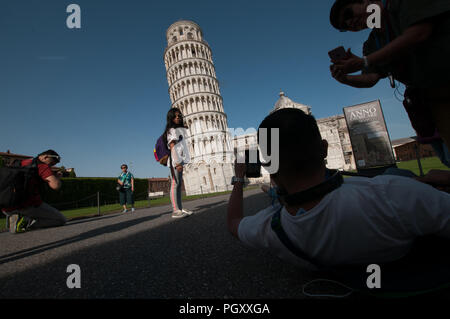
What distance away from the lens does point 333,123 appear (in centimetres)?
3706

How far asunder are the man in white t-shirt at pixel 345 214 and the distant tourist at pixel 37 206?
3798 millimetres

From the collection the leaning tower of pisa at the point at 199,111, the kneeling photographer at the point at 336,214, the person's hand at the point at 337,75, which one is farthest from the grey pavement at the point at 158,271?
the leaning tower of pisa at the point at 199,111

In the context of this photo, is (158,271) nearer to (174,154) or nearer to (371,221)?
(371,221)

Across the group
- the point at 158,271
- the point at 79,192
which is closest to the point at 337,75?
the point at 158,271

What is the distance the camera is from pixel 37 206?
397cm

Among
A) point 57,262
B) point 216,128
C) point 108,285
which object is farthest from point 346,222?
point 216,128

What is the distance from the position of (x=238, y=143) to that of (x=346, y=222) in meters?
44.4

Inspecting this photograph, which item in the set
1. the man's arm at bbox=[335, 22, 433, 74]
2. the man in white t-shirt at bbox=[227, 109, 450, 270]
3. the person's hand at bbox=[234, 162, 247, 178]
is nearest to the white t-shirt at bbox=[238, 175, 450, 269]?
the man in white t-shirt at bbox=[227, 109, 450, 270]

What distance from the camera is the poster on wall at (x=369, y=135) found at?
9.08 metres

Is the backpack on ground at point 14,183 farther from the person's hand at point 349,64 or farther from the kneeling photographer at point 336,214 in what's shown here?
the person's hand at point 349,64

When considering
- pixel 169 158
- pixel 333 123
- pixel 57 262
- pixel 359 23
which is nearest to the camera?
pixel 359 23

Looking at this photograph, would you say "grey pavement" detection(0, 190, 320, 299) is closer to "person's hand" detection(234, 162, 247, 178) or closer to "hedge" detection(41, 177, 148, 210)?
"person's hand" detection(234, 162, 247, 178)

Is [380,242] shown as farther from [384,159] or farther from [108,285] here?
[384,159]
